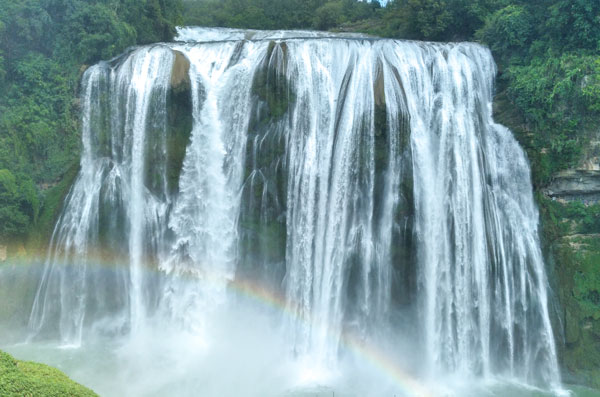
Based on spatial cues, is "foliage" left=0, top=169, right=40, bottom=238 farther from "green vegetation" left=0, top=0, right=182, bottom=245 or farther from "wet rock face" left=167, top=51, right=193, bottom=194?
"wet rock face" left=167, top=51, right=193, bottom=194

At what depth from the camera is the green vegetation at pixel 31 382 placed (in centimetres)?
799

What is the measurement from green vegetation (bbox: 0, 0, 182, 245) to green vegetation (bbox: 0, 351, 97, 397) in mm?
9497

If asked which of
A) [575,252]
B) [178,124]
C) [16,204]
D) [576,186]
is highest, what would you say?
[178,124]

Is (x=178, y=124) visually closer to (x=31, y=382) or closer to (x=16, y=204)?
(x=16, y=204)

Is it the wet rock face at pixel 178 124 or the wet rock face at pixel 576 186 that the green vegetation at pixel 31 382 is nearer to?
the wet rock face at pixel 178 124

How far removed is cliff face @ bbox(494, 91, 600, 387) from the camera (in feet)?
51.6

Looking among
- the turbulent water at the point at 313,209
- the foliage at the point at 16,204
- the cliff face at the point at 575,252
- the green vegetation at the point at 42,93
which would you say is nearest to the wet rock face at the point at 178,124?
the turbulent water at the point at 313,209

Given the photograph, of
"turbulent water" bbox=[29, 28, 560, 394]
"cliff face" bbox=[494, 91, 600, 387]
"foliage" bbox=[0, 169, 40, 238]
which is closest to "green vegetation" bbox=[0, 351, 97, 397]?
"turbulent water" bbox=[29, 28, 560, 394]

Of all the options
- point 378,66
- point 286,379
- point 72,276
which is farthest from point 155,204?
point 378,66

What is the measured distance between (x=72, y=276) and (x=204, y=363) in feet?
18.4

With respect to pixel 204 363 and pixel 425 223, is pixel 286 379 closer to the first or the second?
pixel 204 363

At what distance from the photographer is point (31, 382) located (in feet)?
27.4

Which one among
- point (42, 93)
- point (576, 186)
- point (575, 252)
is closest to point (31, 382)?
point (42, 93)

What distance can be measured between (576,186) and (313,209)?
8510 mm
